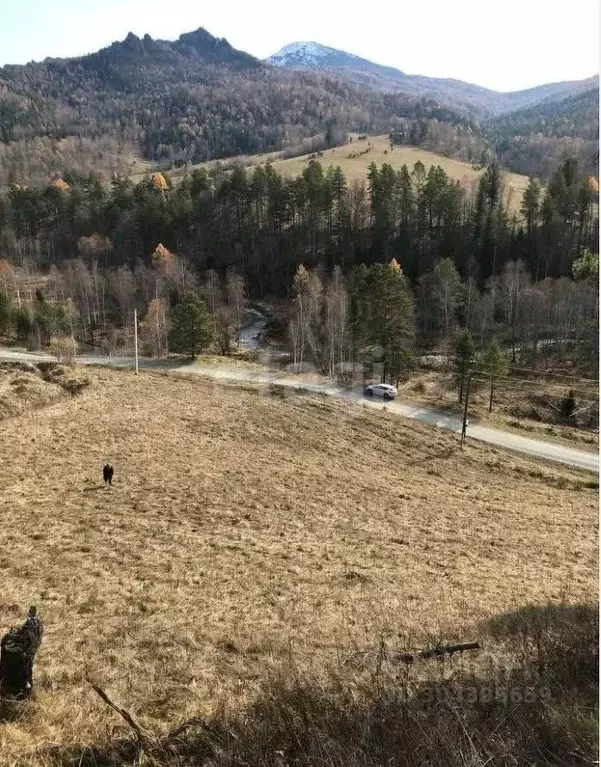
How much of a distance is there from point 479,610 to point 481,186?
78.0 m

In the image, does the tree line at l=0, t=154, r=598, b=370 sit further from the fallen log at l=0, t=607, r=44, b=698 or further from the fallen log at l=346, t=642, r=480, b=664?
the fallen log at l=0, t=607, r=44, b=698

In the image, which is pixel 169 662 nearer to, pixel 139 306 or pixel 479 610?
pixel 479 610

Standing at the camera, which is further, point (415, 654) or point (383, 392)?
point (383, 392)

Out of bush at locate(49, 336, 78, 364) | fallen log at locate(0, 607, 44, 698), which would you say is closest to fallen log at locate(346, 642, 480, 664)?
fallen log at locate(0, 607, 44, 698)

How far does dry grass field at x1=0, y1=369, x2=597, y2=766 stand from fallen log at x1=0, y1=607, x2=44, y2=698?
Result: 342 mm

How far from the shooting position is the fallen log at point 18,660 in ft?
20.8

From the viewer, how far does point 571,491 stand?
23375 millimetres

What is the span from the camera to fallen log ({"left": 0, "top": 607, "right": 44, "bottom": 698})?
6.35 m

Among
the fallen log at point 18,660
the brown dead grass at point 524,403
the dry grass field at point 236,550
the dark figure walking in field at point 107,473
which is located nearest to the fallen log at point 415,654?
the dry grass field at point 236,550

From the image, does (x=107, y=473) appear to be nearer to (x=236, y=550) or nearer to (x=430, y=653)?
(x=236, y=550)

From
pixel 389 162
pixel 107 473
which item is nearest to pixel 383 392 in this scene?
pixel 107 473

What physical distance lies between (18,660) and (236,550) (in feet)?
23.8

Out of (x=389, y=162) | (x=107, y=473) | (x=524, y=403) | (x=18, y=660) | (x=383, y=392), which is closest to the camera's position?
(x=18, y=660)

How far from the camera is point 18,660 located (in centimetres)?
636
